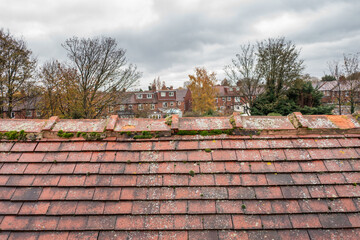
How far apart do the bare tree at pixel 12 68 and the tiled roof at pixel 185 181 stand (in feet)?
61.1

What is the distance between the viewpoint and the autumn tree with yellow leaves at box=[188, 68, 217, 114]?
3372 cm

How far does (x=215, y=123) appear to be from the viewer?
2.95 meters

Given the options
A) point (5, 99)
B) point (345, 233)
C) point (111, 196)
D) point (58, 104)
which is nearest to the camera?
point (345, 233)

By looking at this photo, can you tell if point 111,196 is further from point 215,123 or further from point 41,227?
point 215,123

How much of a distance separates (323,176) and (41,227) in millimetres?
3265

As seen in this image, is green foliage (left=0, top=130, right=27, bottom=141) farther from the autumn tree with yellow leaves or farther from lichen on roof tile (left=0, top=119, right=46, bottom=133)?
the autumn tree with yellow leaves

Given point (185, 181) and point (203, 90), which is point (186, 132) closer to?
point (185, 181)

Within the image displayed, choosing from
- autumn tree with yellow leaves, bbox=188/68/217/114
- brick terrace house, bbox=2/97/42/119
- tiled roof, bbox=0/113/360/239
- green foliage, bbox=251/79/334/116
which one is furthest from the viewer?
autumn tree with yellow leaves, bbox=188/68/217/114

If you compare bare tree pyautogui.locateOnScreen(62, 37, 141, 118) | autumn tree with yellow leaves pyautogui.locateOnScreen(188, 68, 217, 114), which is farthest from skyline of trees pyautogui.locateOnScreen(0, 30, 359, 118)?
autumn tree with yellow leaves pyautogui.locateOnScreen(188, 68, 217, 114)

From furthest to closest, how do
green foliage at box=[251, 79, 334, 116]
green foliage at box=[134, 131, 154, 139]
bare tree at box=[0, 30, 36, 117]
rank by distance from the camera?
green foliage at box=[251, 79, 334, 116] → bare tree at box=[0, 30, 36, 117] → green foliage at box=[134, 131, 154, 139]

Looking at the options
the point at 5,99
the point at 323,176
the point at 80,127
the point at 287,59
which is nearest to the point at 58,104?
the point at 5,99

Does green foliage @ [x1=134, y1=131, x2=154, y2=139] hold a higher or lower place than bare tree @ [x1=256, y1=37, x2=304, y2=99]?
lower

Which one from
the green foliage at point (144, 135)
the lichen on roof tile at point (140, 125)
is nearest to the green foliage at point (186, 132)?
the lichen on roof tile at point (140, 125)

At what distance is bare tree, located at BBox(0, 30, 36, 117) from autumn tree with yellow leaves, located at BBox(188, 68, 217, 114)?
2362 cm
